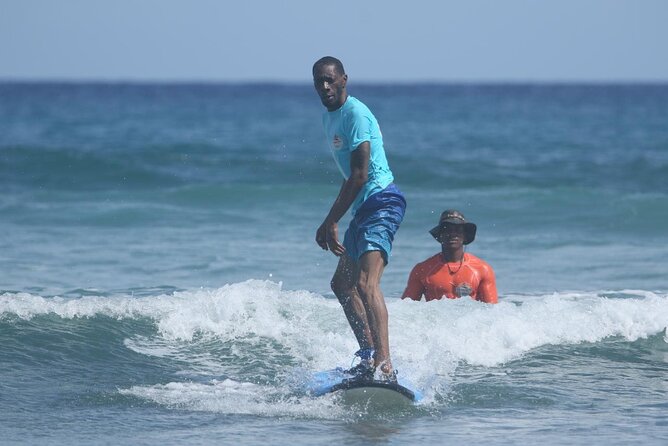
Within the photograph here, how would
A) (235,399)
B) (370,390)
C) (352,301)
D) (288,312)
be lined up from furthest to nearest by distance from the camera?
1. (288,312)
2. (235,399)
3. (352,301)
4. (370,390)

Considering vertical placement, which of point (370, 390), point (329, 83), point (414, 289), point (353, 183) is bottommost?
point (370, 390)

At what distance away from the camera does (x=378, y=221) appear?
6840 mm

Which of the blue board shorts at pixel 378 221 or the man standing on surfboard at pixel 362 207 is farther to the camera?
the blue board shorts at pixel 378 221

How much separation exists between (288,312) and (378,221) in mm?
3136

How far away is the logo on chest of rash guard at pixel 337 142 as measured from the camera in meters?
6.79

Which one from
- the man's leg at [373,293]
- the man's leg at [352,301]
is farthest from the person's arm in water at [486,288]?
the man's leg at [373,293]

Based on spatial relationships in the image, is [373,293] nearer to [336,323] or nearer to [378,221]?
[378,221]

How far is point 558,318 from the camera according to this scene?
31.4 feet

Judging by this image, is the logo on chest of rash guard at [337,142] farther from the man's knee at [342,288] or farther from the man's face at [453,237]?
the man's face at [453,237]

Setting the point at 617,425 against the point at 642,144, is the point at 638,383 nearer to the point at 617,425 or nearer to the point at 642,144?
the point at 617,425

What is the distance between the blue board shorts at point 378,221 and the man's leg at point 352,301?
0.14 meters

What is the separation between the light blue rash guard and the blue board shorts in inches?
1.8

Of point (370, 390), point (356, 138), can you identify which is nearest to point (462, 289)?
point (370, 390)

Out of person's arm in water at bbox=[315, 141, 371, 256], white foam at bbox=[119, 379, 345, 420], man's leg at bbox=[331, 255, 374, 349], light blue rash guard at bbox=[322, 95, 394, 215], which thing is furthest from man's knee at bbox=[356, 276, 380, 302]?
white foam at bbox=[119, 379, 345, 420]
